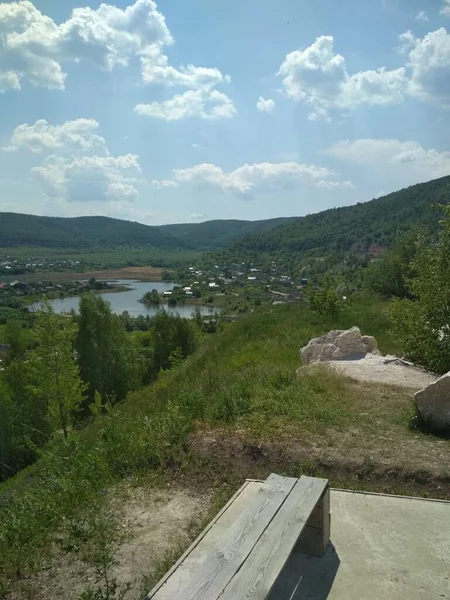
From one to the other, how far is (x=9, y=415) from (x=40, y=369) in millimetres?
6676

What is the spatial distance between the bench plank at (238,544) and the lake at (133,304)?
62360 mm

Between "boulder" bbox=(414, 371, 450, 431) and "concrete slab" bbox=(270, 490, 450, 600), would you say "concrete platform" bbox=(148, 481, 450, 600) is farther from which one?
"boulder" bbox=(414, 371, 450, 431)

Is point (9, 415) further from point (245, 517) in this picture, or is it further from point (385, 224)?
point (385, 224)

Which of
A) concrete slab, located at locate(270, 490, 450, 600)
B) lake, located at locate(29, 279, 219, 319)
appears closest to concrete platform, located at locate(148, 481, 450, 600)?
concrete slab, located at locate(270, 490, 450, 600)

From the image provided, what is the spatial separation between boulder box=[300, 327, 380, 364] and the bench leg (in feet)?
27.2

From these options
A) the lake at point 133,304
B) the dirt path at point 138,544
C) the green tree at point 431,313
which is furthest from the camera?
the lake at point 133,304

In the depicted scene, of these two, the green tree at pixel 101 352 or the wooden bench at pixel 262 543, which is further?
the green tree at pixel 101 352

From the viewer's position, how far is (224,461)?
6.23 meters

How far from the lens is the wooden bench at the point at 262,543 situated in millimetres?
3154

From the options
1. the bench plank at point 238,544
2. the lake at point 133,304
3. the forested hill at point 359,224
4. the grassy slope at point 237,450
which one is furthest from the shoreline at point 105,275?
the bench plank at point 238,544

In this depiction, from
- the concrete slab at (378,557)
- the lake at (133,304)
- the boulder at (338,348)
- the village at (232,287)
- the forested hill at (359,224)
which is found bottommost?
the lake at (133,304)

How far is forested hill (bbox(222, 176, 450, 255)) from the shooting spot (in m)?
107

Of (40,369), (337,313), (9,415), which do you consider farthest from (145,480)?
(9,415)

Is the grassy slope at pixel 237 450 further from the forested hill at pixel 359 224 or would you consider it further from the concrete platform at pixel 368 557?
the forested hill at pixel 359 224
